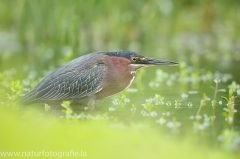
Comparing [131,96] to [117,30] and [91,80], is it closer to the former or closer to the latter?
[91,80]

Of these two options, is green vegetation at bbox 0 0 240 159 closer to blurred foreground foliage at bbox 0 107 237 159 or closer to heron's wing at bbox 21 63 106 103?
blurred foreground foliage at bbox 0 107 237 159

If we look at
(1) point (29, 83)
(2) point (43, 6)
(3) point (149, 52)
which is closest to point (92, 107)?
(1) point (29, 83)

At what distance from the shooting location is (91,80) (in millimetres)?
7930

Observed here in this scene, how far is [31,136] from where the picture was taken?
20.0ft

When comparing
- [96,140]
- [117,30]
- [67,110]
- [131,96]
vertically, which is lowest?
[96,140]

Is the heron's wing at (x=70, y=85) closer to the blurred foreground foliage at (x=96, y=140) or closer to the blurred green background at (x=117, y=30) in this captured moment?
the blurred foreground foliage at (x=96, y=140)

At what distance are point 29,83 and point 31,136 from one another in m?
4.12

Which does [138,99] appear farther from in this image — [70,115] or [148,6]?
[148,6]

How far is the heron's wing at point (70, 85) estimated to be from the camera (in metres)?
7.93

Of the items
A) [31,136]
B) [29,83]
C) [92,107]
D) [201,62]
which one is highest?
[201,62]

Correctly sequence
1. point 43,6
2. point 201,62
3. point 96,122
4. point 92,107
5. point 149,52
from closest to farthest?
point 96,122 < point 92,107 < point 43,6 < point 201,62 < point 149,52

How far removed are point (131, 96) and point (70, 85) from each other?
120 cm

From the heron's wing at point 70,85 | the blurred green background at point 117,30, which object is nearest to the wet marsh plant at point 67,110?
the heron's wing at point 70,85

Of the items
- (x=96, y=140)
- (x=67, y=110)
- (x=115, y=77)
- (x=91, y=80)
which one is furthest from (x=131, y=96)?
(x=96, y=140)
